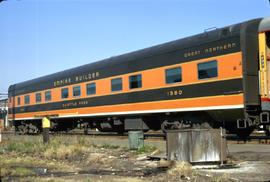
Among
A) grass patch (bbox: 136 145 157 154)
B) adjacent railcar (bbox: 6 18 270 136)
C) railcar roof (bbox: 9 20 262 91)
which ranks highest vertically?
railcar roof (bbox: 9 20 262 91)

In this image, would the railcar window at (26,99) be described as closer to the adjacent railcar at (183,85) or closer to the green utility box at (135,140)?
the adjacent railcar at (183,85)

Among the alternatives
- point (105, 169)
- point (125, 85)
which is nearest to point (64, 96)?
point (125, 85)

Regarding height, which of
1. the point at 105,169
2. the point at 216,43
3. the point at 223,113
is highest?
the point at 216,43

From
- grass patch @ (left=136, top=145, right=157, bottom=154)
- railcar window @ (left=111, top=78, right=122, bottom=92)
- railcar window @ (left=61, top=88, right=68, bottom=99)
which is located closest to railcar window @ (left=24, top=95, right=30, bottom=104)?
railcar window @ (left=61, top=88, right=68, bottom=99)

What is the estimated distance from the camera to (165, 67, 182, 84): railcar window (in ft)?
61.1

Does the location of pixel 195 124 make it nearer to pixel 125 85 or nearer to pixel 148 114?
pixel 148 114

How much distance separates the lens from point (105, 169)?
12.2 m

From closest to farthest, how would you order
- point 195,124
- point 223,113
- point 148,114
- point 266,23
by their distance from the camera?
point 266,23, point 223,113, point 195,124, point 148,114

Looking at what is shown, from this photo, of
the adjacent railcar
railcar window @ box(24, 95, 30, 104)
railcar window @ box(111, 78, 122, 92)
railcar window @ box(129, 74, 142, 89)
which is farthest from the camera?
railcar window @ box(24, 95, 30, 104)

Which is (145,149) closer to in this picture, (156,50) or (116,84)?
(156,50)

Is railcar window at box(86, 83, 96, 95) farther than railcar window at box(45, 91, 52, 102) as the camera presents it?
No

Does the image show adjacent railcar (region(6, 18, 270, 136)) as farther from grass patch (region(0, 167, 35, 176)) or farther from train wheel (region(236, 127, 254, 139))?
grass patch (region(0, 167, 35, 176))

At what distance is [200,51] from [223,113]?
8.19 ft

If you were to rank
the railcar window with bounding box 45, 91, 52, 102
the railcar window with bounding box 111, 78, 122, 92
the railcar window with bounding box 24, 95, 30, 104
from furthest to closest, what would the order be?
the railcar window with bounding box 24, 95, 30, 104 < the railcar window with bounding box 45, 91, 52, 102 < the railcar window with bounding box 111, 78, 122, 92
